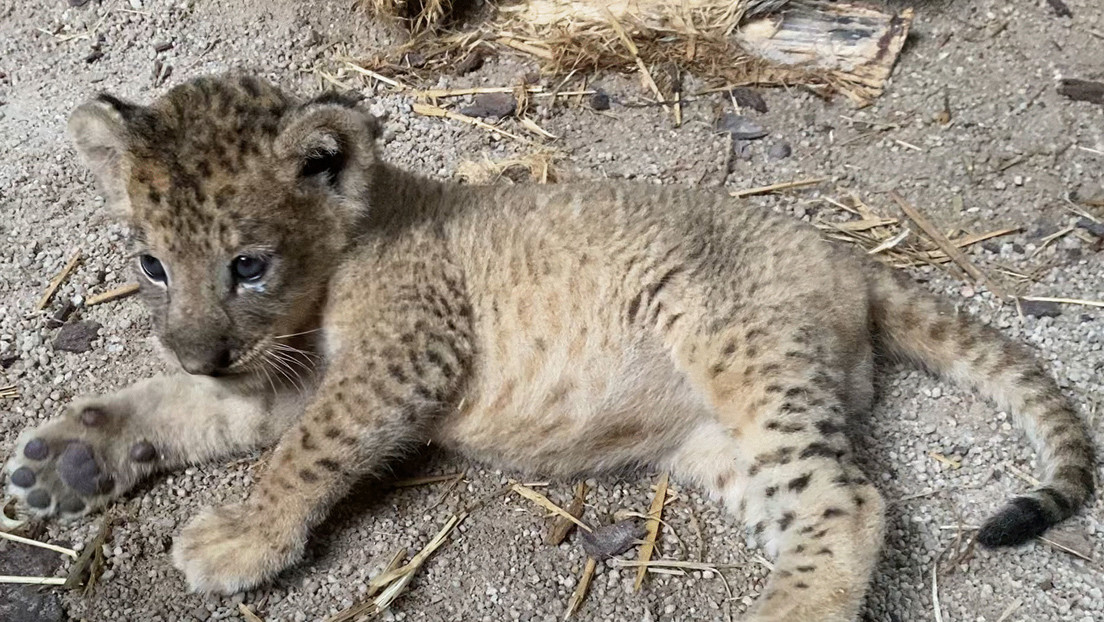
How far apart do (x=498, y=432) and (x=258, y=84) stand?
1.67 meters

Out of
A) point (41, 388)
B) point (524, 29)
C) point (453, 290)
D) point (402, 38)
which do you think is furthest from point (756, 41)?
point (41, 388)

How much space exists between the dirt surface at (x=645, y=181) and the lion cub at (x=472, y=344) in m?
0.17

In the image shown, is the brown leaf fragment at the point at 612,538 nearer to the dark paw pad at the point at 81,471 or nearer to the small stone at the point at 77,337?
the dark paw pad at the point at 81,471

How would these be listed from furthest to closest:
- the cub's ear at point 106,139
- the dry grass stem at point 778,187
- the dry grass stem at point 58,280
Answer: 1. the dry grass stem at point 778,187
2. the dry grass stem at point 58,280
3. the cub's ear at point 106,139

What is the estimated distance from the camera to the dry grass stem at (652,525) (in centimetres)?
355

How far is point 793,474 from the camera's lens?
3.41 meters

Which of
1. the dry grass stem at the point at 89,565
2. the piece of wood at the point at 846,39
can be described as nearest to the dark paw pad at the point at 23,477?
the dry grass stem at the point at 89,565

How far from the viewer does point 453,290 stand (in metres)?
3.69

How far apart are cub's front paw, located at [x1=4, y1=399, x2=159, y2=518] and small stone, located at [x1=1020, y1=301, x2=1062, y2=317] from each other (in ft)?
13.5

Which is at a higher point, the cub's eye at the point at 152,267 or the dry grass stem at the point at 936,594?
the cub's eye at the point at 152,267

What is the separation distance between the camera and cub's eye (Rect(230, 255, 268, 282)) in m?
3.28

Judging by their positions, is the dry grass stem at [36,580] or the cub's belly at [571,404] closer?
the dry grass stem at [36,580]

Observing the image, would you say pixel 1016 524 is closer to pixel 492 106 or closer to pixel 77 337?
pixel 492 106

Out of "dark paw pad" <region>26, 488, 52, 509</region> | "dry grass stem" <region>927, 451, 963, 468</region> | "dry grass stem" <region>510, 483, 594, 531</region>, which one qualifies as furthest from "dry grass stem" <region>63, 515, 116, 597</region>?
"dry grass stem" <region>927, 451, 963, 468</region>
